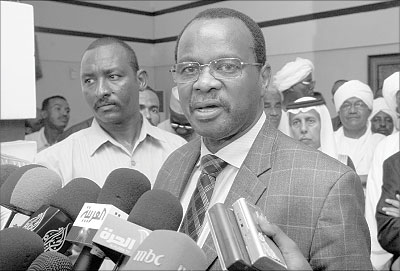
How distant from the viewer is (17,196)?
1098 millimetres

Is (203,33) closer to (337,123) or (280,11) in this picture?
(337,123)

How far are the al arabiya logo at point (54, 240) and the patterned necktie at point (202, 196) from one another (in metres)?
0.33

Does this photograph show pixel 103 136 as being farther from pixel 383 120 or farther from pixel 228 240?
pixel 383 120

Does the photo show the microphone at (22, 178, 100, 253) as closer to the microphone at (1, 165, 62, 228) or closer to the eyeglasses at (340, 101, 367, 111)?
the microphone at (1, 165, 62, 228)

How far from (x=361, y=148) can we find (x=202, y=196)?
316 centimetres

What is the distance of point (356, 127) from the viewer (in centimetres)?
431

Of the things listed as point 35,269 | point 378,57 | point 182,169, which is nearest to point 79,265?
point 35,269

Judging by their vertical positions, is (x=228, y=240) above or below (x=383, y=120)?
below

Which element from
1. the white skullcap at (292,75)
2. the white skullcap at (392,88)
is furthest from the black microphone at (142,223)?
the white skullcap at (292,75)

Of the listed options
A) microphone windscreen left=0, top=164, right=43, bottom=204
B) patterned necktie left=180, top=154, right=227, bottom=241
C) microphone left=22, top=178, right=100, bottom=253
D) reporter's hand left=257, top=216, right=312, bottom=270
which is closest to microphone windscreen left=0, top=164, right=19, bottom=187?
microphone windscreen left=0, top=164, right=43, bottom=204

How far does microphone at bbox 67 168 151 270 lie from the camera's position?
86 centimetres

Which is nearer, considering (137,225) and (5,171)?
(137,225)

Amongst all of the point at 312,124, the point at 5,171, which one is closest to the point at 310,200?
the point at 5,171

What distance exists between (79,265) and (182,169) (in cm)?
68
